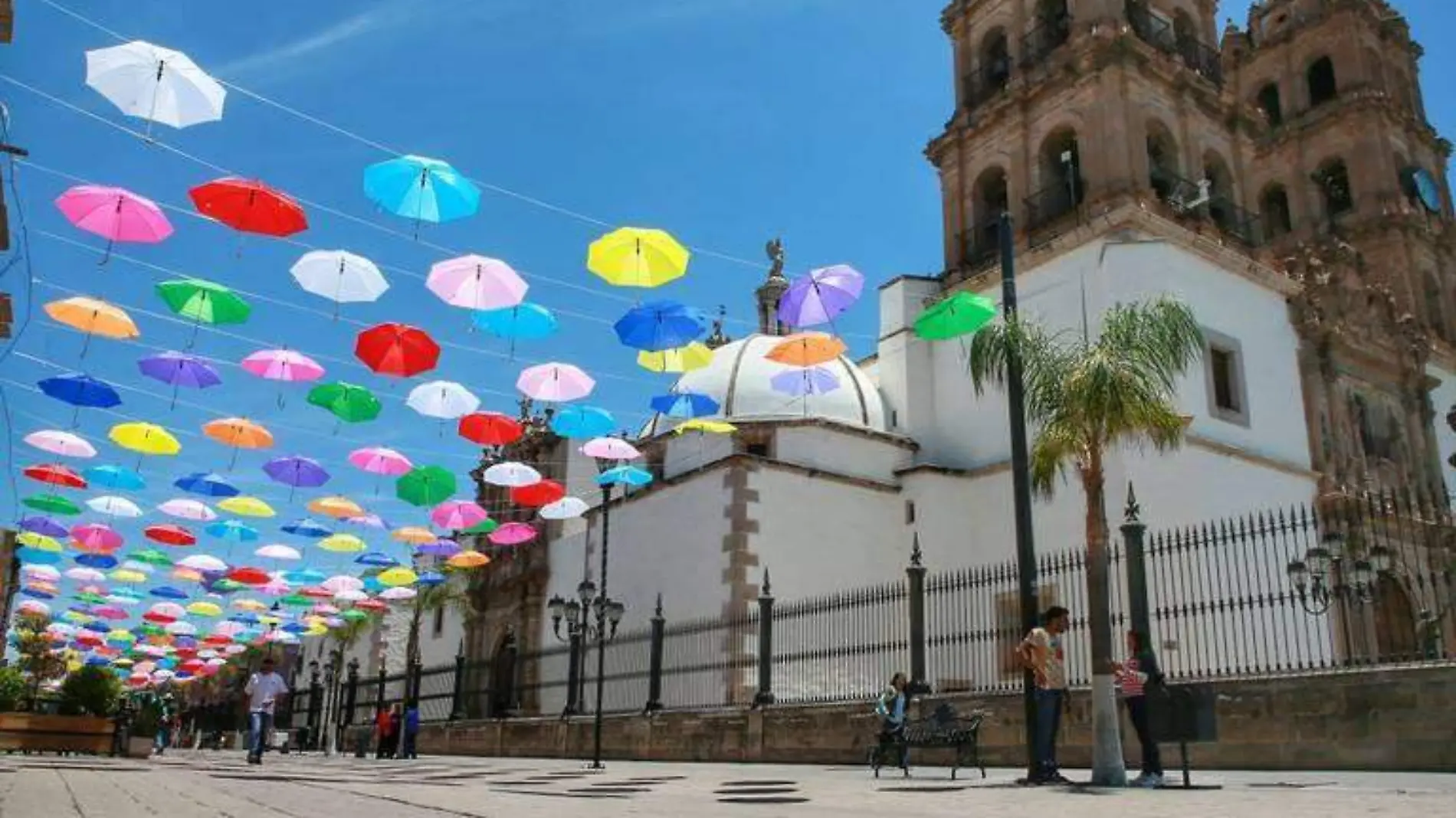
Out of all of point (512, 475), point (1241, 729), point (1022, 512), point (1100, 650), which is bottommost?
point (1241, 729)

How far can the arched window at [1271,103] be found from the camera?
38.2 metres

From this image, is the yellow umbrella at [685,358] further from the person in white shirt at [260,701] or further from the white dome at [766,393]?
the person in white shirt at [260,701]

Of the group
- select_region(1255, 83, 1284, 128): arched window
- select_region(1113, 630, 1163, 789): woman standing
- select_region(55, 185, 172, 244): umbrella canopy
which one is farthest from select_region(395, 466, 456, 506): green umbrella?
select_region(1255, 83, 1284, 128): arched window

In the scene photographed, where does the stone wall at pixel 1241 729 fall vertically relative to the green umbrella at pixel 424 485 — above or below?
below

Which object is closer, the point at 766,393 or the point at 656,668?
the point at 656,668

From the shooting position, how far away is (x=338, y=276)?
14.8 meters

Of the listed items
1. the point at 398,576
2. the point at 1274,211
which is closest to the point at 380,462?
the point at 398,576

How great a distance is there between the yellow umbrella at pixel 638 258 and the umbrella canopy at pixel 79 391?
8.08 meters

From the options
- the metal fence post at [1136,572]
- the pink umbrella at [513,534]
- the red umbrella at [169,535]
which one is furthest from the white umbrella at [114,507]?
the metal fence post at [1136,572]

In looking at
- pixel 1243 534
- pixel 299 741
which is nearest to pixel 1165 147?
pixel 1243 534

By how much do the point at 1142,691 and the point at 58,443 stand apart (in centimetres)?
1856

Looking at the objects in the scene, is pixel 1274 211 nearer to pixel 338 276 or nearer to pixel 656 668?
pixel 656 668

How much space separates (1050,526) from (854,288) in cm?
839

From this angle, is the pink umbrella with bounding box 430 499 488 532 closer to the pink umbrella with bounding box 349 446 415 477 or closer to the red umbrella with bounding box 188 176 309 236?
the pink umbrella with bounding box 349 446 415 477
